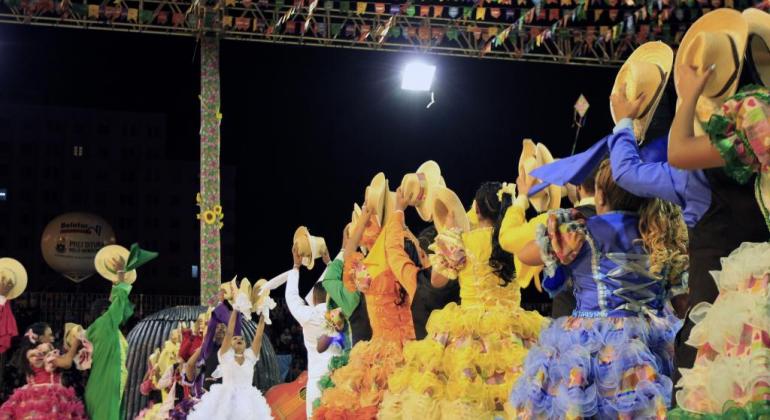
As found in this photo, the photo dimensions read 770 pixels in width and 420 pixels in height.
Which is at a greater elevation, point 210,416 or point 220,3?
point 220,3

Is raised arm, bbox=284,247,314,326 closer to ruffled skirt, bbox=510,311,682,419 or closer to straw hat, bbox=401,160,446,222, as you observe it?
straw hat, bbox=401,160,446,222

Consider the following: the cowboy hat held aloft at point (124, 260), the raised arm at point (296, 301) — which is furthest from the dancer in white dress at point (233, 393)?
the cowboy hat held aloft at point (124, 260)

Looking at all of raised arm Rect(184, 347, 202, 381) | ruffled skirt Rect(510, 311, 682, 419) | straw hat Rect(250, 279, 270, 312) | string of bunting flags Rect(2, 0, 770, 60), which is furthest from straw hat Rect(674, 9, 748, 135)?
string of bunting flags Rect(2, 0, 770, 60)

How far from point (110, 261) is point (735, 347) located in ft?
23.4

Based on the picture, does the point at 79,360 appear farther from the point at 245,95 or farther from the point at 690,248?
the point at 245,95

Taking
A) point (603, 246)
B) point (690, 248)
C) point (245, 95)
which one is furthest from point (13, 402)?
point (245, 95)

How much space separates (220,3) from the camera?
11.4 metres

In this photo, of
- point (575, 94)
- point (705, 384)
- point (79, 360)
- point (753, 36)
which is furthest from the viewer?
point (575, 94)

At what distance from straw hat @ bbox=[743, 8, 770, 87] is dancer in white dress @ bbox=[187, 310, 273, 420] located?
5.25m

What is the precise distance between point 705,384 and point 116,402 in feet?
22.4

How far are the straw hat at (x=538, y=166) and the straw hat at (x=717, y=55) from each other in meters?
1.21

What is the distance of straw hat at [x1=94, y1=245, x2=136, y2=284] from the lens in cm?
837

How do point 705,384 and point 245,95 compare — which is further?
point 245,95

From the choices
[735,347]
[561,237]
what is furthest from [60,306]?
[735,347]
